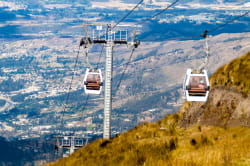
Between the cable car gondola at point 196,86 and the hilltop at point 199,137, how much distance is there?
1870mm

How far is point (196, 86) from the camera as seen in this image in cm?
2375

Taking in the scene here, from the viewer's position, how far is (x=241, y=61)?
94.1 ft

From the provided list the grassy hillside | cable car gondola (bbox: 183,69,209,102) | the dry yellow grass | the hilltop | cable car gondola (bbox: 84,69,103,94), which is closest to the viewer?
the dry yellow grass

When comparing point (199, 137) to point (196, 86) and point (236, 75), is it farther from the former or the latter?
point (236, 75)

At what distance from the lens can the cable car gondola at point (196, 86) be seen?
23391 mm

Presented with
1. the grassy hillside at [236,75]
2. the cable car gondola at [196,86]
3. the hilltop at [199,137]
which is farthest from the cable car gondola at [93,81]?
the cable car gondola at [196,86]

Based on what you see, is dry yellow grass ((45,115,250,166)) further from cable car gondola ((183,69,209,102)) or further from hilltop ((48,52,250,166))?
cable car gondola ((183,69,209,102))

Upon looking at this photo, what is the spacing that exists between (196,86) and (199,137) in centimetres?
609

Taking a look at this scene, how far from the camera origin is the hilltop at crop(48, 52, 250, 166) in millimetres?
13460

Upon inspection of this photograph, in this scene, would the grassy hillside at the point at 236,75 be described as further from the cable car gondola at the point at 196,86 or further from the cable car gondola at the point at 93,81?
the cable car gondola at the point at 93,81

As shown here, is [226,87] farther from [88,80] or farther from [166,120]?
[88,80]

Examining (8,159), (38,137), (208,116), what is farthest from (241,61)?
(38,137)

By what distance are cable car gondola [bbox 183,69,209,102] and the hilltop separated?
1.87 meters

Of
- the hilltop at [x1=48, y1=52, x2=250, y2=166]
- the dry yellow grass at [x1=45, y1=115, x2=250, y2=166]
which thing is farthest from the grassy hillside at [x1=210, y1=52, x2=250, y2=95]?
the dry yellow grass at [x1=45, y1=115, x2=250, y2=166]
